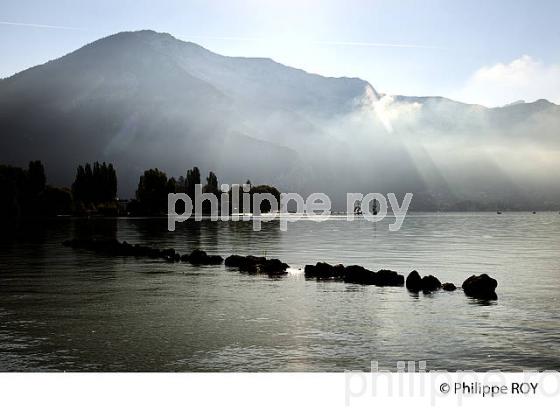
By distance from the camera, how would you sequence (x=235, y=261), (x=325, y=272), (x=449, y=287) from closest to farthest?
(x=449, y=287), (x=325, y=272), (x=235, y=261)

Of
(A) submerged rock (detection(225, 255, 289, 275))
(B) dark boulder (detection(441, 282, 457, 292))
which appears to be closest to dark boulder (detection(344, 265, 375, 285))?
(B) dark boulder (detection(441, 282, 457, 292))

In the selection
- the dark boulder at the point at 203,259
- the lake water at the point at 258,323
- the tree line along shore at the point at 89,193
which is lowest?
the lake water at the point at 258,323

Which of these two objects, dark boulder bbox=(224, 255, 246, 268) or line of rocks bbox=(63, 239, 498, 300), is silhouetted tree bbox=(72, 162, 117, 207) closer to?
line of rocks bbox=(63, 239, 498, 300)

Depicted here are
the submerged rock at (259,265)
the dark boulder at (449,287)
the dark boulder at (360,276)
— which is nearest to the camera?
the dark boulder at (449,287)

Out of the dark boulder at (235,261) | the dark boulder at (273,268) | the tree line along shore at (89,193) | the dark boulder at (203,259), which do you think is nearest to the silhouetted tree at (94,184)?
the tree line along shore at (89,193)

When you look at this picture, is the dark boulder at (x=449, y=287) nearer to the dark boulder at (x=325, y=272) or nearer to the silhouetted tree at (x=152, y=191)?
the dark boulder at (x=325, y=272)

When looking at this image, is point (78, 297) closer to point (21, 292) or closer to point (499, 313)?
point (21, 292)

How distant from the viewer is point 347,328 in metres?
22.7

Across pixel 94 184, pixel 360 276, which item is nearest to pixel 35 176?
pixel 94 184

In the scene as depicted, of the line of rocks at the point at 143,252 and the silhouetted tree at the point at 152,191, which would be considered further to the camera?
the silhouetted tree at the point at 152,191

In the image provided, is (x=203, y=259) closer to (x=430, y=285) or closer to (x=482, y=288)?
(x=430, y=285)

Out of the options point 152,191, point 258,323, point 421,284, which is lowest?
point 258,323

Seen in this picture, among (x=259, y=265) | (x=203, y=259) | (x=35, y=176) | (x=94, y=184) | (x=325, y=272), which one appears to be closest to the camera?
(x=325, y=272)

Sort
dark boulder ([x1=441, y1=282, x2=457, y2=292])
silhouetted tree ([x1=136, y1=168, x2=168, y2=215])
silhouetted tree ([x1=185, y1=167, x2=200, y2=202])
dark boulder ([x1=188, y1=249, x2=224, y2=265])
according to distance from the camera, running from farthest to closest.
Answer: silhouetted tree ([x1=136, y1=168, x2=168, y2=215])
silhouetted tree ([x1=185, y1=167, x2=200, y2=202])
dark boulder ([x1=188, y1=249, x2=224, y2=265])
dark boulder ([x1=441, y1=282, x2=457, y2=292])
